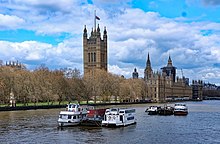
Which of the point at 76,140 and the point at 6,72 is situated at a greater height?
the point at 6,72

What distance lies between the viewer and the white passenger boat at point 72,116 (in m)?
66.6

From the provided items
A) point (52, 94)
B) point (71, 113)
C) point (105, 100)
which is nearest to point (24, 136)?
point (71, 113)

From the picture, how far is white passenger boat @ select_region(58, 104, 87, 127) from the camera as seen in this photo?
219ft

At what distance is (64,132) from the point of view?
59.5 metres

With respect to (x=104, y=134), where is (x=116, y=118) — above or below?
above

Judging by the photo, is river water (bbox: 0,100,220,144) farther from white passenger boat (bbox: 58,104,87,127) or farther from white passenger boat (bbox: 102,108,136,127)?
white passenger boat (bbox: 58,104,87,127)

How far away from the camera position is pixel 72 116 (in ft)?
225

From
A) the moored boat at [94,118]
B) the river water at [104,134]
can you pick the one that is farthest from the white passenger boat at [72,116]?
the river water at [104,134]

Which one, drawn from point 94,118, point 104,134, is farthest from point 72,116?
point 104,134

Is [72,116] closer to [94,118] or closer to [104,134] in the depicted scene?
[94,118]

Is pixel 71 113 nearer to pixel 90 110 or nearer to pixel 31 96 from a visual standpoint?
pixel 90 110

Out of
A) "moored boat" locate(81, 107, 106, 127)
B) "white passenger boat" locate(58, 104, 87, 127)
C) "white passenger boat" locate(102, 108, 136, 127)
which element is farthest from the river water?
"moored boat" locate(81, 107, 106, 127)

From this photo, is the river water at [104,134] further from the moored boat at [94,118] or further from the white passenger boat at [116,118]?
the moored boat at [94,118]

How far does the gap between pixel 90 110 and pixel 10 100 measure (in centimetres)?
4839
